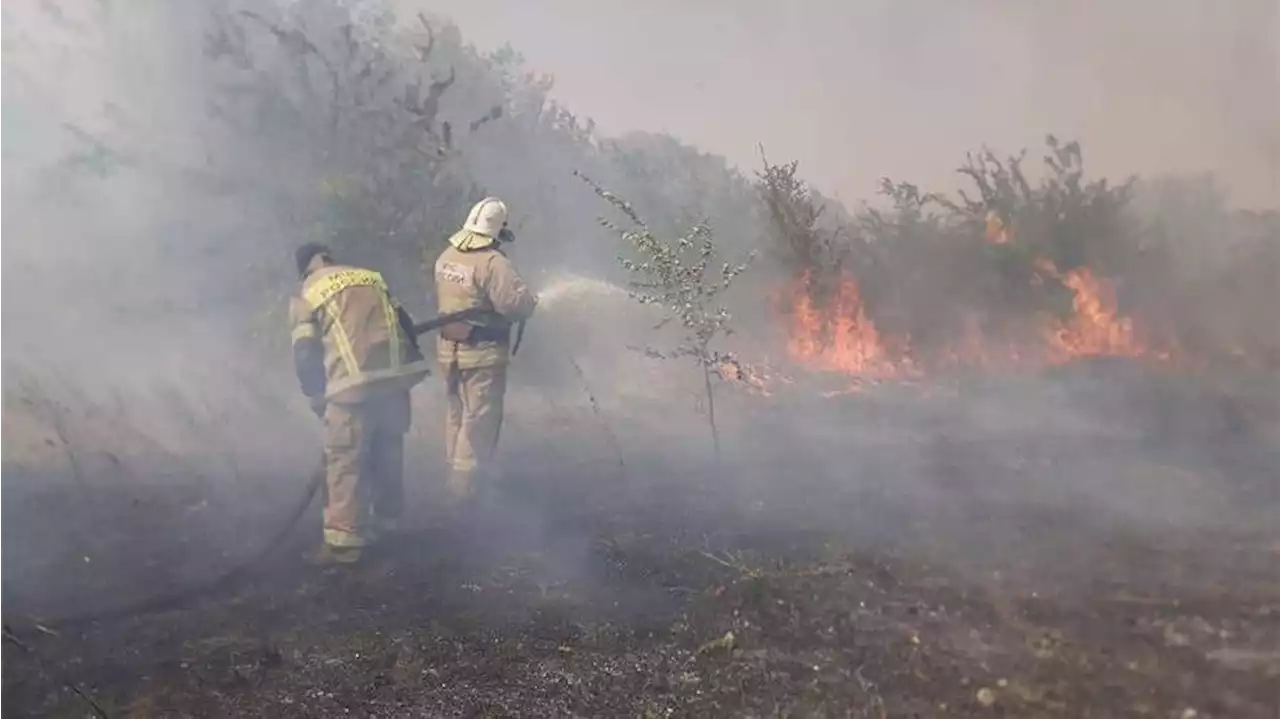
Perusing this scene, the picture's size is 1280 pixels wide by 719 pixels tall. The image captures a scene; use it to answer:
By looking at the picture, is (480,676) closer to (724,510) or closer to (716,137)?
(724,510)

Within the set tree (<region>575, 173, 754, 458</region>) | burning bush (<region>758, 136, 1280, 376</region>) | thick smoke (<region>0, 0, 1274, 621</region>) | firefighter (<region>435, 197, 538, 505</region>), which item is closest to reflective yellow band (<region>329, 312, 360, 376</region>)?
thick smoke (<region>0, 0, 1274, 621</region>)

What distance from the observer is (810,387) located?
6852mm

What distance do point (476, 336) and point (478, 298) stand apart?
0.23 metres

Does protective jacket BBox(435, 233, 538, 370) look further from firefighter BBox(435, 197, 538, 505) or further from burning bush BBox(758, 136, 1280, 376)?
burning bush BBox(758, 136, 1280, 376)

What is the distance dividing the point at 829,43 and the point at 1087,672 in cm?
459

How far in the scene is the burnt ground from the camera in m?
3.58

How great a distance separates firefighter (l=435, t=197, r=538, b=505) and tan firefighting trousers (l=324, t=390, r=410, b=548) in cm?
42

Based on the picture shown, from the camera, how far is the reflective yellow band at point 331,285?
503 cm

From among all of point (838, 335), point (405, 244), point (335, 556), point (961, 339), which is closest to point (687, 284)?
point (838, 335)

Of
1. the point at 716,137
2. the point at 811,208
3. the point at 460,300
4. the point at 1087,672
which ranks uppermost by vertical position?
the point at 716,137

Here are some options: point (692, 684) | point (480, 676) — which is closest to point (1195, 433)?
point (692, 684)

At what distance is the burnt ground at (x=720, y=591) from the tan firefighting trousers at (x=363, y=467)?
17cm

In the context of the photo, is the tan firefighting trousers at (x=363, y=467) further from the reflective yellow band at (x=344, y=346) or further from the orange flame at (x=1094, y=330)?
the orange flame at (x=1094, y=330)

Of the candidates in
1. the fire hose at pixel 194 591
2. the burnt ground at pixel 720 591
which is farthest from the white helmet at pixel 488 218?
the burnt ground at pixel 720 591
